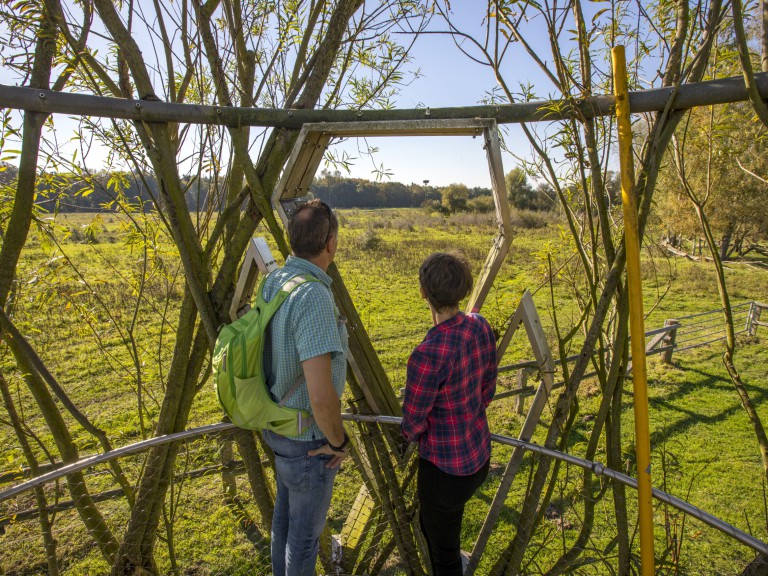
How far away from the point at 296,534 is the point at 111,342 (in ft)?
30.7

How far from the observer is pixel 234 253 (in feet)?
7.55

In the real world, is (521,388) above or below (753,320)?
above

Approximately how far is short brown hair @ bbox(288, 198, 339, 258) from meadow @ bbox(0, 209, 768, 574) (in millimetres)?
1020

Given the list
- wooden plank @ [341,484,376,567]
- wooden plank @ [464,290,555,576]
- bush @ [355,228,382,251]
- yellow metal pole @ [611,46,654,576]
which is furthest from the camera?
bush @ [355,228,382,251]

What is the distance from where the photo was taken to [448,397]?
6.12 feet

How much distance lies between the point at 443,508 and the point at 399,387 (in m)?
5.86

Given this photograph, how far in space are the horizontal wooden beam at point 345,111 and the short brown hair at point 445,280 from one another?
59cm

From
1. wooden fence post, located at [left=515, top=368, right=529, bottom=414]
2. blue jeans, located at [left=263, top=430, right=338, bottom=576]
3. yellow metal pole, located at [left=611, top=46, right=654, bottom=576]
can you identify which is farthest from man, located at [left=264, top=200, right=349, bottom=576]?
wooden fence post, located at [left=515, top=368, right=529, bottom=414]

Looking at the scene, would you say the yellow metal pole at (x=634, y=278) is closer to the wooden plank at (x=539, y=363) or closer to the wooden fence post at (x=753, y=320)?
the wooden plank at (x=539, y=363)

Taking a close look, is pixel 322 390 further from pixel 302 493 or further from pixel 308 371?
pixel 302 493

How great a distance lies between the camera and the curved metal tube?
5.18 ft

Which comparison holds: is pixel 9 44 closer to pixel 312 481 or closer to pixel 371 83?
pixel 371 83

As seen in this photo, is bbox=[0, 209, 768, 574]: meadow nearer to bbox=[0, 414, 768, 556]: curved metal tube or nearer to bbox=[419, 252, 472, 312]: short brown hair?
bbox=[0, 414, 768, 556]: curved metal tube

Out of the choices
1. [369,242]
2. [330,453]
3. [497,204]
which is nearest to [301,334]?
[330,453]
